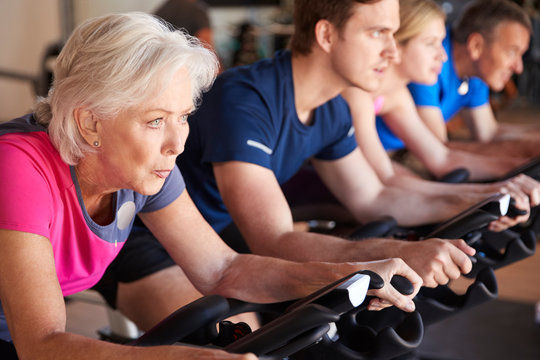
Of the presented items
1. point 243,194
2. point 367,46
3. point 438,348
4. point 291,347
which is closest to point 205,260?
point 243,194

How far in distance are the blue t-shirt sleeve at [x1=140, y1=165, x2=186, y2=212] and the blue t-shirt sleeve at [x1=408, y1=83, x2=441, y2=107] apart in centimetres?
181

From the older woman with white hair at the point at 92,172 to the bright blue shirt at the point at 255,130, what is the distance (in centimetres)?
33

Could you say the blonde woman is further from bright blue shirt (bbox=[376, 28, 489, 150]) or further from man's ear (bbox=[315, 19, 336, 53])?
man's ear (bbox=[315, 19, 336, 53])

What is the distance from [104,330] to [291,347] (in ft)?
4.22

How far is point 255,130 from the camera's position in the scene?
1649 millimetres

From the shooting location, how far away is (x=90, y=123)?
3.67 ft

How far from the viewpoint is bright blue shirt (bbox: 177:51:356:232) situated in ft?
5.35

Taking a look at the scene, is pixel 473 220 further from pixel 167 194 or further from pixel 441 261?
pixel 167 194

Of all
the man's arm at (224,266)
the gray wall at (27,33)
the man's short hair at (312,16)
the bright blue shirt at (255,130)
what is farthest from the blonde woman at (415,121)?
the gray wall at (27,33)

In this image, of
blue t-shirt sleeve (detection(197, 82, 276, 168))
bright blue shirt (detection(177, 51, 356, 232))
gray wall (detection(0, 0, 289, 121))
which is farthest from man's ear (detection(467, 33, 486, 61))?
gray wall (detection(0, 0, 289, 121))

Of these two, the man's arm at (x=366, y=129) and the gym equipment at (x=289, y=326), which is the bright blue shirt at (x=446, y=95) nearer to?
the man's arm at (x=366, y=129)

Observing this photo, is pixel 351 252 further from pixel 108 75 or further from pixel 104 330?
pixel 104 330

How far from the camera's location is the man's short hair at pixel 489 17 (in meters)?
2.96

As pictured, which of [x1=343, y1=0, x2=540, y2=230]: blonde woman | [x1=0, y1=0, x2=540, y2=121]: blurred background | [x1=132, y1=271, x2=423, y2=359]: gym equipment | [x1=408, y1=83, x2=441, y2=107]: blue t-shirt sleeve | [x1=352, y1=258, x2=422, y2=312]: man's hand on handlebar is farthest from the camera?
[x1=0, y1=0, x2=540, y2=121]: blurred background
